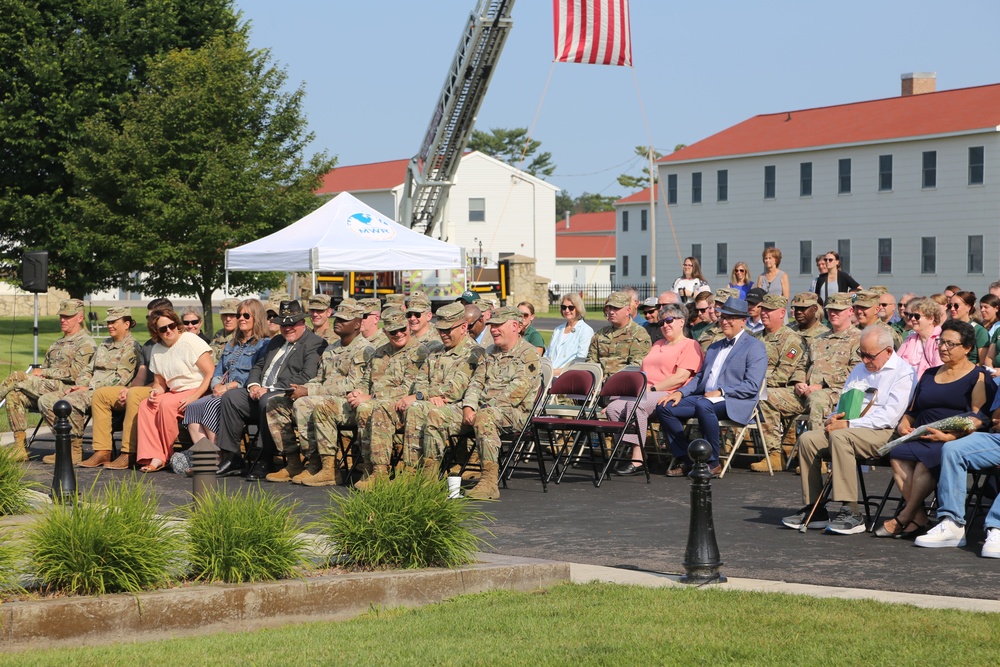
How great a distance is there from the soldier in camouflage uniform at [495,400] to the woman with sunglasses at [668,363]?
1481 millimetres

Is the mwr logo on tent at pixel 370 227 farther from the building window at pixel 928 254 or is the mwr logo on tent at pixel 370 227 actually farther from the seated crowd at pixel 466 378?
the building window at pixel 928 254

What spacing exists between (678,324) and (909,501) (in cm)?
448

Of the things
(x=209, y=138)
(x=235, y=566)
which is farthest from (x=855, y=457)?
(x=209, y=138)

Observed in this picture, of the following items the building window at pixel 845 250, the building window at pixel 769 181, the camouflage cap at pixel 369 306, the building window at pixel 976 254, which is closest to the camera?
the camouflage cap at pixel 369 306

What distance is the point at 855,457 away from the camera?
9188 millimetres

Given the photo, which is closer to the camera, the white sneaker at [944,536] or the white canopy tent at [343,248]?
the white sneaker at [944,536]

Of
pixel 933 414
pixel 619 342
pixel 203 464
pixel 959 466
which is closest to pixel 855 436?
pixel 933 414

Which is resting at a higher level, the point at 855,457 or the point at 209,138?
the point at 209,138

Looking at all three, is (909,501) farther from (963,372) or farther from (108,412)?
(108,412)

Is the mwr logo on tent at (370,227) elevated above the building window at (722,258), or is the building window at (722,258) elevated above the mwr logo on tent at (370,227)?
Answer: the building window at (722,258)

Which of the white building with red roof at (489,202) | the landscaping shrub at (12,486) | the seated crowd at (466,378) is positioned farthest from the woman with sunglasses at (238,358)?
the white building with red roof at (489,202)

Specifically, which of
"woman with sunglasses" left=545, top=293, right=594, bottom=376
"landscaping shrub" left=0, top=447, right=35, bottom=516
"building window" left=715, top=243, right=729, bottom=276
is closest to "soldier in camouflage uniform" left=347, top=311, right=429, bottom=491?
"woman with sunglasses" left=545, top=293, right=594, bottom=376

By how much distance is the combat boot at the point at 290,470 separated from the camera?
497 inches

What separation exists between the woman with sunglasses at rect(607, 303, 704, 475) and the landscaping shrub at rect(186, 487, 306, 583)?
239 inches
